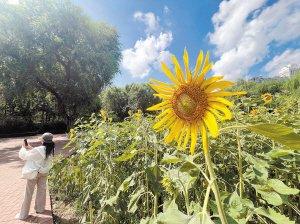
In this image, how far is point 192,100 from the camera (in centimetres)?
116

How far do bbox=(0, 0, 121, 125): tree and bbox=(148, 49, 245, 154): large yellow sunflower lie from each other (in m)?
21.1

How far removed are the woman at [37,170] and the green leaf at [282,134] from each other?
5.79m

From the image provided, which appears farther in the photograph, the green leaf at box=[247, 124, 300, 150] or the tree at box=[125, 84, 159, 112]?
the tree at box=[125, 84, 159, 112]

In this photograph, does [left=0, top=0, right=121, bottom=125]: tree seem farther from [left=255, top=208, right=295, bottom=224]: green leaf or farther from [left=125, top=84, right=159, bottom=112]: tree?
[left=255, top=208, right=295, bottom=224]: green leaf

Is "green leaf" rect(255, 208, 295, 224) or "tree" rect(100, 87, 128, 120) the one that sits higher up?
"tree" rect(100, 87, 128, 120)

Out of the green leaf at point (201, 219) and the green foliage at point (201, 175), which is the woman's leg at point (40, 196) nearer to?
the green foliage at point (201, 175)

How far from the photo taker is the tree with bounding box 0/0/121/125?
68.6 ft

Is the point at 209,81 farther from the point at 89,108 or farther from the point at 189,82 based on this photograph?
the point at 89,108

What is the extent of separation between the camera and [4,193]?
8469 mm

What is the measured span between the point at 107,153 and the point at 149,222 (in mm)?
1528

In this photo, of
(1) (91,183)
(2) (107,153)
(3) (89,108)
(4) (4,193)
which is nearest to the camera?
(2) (107,153)

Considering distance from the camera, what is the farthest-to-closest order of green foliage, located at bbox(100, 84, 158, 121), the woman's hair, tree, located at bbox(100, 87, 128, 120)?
green foliage, located at bbox(100, 84, 158, 121) < tree, located at bbox(100, 87, 128, 120) < the woman's hair

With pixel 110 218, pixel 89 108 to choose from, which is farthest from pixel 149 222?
pixel 89 108

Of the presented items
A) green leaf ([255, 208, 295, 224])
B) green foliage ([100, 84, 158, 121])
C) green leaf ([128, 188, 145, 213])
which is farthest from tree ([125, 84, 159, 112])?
green leaf ([255, 208, 295, 224])
